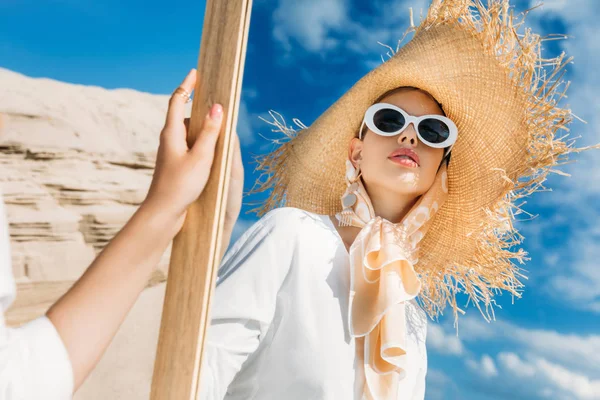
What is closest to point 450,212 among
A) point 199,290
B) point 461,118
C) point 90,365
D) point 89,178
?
point 461,118

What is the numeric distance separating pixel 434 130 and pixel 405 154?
16cm

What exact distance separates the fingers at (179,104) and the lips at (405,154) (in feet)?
4.47

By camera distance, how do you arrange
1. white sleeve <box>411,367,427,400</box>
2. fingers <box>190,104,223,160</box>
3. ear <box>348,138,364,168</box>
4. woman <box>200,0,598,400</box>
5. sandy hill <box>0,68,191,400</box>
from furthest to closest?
ear <box>348,138,364,168</box>, white sleeve <box>411,367,427,400</box>, woman <box>200,0,598,400</box>, sandy hill <box>0,68,191,400</box>, fingers <box>190,104,223,160</box>

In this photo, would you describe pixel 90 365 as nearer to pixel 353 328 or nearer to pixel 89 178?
pixel 89 178

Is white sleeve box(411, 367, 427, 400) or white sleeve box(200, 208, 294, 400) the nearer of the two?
white sleeve box(200, 208, 294, 400)

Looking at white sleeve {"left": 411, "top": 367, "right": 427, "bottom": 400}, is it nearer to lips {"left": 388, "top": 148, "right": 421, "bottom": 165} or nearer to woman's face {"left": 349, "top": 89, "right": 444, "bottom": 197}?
woman's face {"left": 349, "top": 89, "right": 444, "bottom": 197}

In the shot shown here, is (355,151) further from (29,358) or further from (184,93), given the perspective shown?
(29,358)

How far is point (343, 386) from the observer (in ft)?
5.81

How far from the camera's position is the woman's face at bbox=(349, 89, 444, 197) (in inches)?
83.6

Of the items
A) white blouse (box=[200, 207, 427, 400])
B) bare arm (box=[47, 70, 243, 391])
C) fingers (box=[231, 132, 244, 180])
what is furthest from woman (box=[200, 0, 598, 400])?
bare arm (box=[47, 70, 243, 391])

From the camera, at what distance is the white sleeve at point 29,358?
0.59m

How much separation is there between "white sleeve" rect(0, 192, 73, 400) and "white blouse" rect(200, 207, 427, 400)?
1.01 meters

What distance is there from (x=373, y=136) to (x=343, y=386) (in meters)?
0.94

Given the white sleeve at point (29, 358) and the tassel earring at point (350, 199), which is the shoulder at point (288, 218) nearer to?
the tassel earring at point (350, 199)
